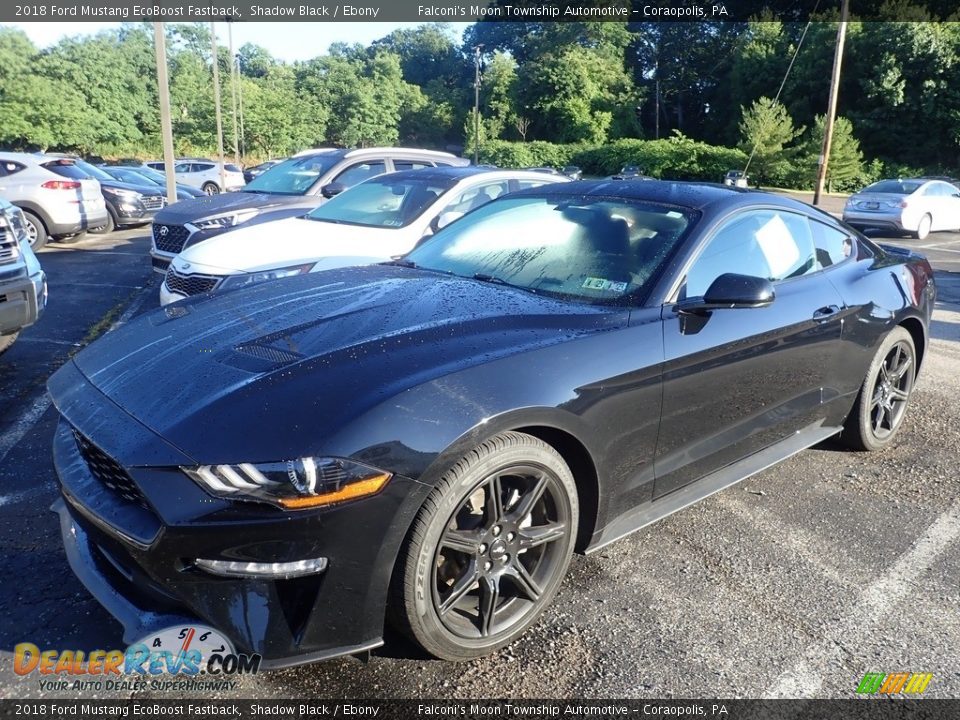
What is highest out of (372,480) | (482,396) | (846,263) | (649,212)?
(649,212)

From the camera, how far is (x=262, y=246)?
236 inches

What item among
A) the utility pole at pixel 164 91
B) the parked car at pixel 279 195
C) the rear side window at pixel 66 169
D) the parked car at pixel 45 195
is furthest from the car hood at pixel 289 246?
the rear side window at pixel 66 169

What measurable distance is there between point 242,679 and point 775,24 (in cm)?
5970

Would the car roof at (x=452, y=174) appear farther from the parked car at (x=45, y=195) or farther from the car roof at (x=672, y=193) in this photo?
the parked car at (x=45, y=195)

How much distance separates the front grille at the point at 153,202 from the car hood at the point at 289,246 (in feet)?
33.9

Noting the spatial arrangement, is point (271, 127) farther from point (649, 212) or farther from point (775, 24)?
point (649, 212)

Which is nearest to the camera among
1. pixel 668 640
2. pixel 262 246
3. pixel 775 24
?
pixel 668 640

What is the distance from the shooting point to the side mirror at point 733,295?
2869 millimetres

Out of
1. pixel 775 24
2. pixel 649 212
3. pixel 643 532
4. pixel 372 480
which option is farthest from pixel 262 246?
pixel 775 24

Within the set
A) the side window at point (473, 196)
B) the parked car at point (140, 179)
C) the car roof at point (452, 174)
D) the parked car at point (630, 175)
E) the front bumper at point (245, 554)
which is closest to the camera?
the front bumper at point (245, 554)

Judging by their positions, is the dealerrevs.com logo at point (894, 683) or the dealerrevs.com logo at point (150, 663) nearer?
the dealerrevs.com logo at point (150, 663)

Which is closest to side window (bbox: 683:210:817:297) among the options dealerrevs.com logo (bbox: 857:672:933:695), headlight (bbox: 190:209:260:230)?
dealerrevs.com logo (bbox: 857:672:933:695)

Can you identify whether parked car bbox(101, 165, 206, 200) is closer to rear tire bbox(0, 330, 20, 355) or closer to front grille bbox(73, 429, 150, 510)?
rear tire bbox(0, 330, 20, 355)

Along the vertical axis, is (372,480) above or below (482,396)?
below
